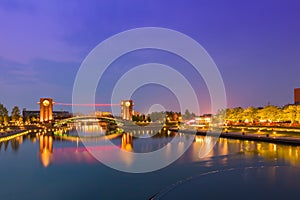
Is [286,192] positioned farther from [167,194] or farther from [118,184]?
[118,184]

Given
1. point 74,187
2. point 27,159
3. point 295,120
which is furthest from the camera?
point 295,120

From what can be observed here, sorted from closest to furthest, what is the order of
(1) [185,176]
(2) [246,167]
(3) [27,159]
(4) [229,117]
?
(1) [185,176] < (2) [246,167] < (3) [27,159] < (4) [229,117]

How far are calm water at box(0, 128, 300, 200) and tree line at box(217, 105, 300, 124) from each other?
640 inches

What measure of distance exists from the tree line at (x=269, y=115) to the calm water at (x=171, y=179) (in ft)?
53.3

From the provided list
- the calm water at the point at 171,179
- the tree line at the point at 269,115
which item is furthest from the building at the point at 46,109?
the calm water at the point at 171,179

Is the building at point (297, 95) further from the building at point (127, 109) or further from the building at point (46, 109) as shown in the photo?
the building at point (46, 109)

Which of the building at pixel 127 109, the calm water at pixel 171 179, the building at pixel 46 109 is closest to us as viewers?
the calm water at pixel 171 179

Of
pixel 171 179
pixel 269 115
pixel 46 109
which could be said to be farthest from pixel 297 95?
pixel 46 109

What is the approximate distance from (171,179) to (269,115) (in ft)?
85.6

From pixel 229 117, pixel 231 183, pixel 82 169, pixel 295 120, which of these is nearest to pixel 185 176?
pixel 231 183

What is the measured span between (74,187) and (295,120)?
23853 millimetres

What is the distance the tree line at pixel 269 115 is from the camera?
2660cm

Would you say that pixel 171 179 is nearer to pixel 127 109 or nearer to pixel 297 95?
pixel 297 95

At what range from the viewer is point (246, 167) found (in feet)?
29.7
